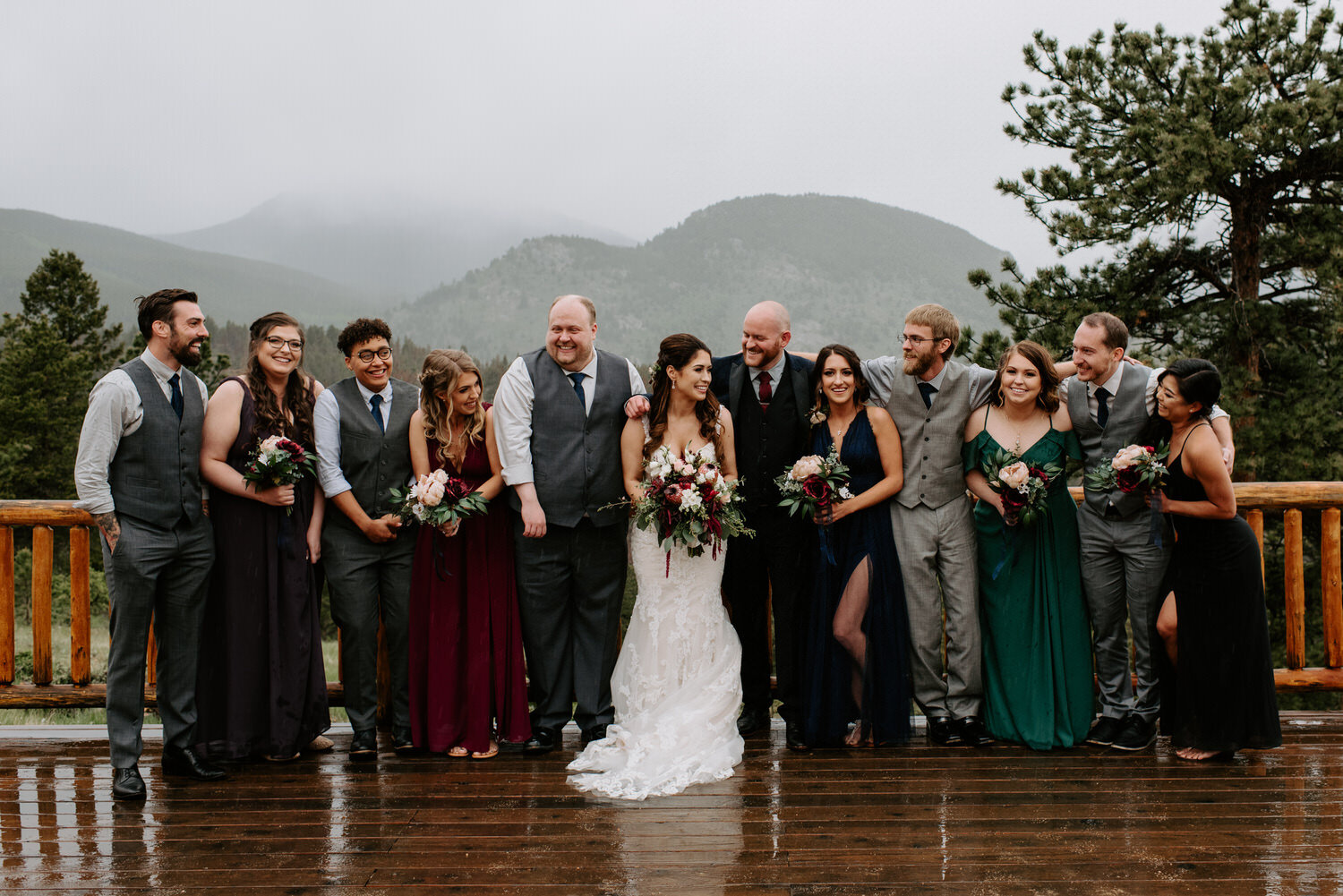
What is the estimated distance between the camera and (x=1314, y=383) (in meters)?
16.3

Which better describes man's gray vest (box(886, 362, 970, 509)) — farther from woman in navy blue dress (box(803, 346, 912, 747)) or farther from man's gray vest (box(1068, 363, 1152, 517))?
man's gray vest (box(1068, 363, 1152, 517))

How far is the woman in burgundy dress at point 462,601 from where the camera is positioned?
192 inches

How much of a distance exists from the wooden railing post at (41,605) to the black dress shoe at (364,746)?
180 centimetres

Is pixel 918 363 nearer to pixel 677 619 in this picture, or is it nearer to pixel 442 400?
pixel 677 619

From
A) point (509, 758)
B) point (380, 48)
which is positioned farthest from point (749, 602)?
point (380, 48)

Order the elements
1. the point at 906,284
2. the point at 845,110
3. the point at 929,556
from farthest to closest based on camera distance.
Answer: the point at 845,110
the point at 906,284
the point at 929,556

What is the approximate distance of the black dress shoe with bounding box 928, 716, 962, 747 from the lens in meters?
5.02

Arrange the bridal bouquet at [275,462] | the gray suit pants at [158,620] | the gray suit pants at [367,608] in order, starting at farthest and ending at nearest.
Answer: the gray suit pants at [367,608] → the bridal bouquet at [275,462] → the gray suit pants at [158,620]

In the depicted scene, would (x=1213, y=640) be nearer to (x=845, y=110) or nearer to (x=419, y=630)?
(x=419, y=630)

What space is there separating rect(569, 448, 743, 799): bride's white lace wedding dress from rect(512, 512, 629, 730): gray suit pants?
0.11m

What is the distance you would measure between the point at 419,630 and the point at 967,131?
158 meters

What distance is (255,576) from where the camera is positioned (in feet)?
15.5

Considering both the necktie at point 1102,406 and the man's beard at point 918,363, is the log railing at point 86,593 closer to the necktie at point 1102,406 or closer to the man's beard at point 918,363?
the necktie at point 1102,406

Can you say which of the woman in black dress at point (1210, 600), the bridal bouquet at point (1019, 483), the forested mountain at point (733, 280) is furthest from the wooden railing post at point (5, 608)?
the forested mountain at point (733, 280)
